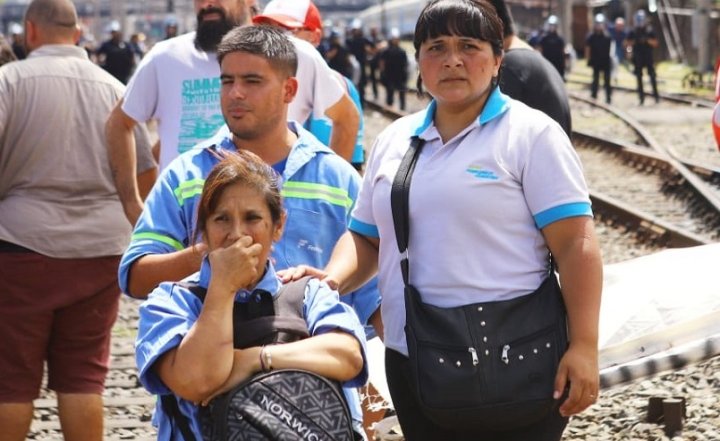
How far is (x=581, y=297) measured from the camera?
3.49m

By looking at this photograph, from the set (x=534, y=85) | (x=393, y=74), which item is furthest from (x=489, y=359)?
(x=393, y=74)

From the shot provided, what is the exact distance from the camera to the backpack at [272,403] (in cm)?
310

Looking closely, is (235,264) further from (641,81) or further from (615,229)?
(641,81)

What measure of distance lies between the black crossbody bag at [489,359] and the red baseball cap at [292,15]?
3.08 m

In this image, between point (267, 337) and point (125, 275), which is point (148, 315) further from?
point (125, 275)

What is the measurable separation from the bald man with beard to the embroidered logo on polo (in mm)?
2471

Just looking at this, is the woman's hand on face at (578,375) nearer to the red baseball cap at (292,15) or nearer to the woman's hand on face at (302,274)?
the woman's hand on face at (302,274)

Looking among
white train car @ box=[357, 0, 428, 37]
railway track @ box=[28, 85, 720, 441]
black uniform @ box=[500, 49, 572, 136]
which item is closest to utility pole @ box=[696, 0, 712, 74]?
railway track @ box=[28, 85, 720, 441]

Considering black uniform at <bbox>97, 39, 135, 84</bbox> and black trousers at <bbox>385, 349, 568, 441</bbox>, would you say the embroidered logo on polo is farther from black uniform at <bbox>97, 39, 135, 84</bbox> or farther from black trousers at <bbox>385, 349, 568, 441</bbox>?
black uniform at <bbox>97, 39, 135, 84</bbox>

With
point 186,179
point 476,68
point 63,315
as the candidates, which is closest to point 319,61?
point 63,315

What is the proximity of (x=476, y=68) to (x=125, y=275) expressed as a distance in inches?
45.7

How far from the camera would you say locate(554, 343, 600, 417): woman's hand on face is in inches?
136

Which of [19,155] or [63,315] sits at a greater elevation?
[19,155]

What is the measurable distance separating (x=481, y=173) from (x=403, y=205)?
8.8 inches
